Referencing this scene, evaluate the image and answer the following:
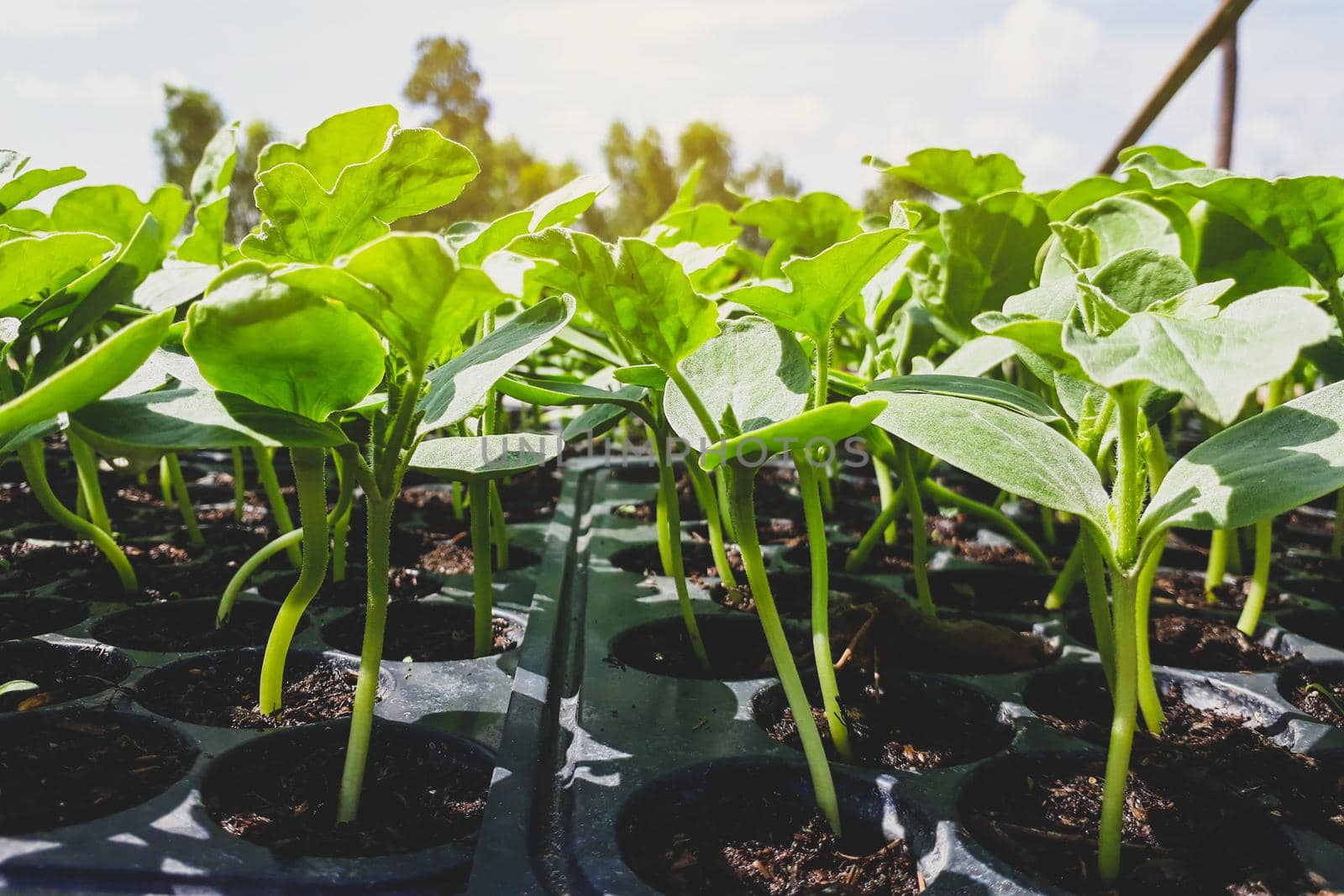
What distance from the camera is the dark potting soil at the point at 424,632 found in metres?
0.86

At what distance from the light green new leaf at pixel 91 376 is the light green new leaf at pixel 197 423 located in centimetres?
4

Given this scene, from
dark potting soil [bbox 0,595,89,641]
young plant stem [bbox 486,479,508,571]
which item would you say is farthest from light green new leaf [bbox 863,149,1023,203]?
dark potting soil [bbox 0,595,89,641]

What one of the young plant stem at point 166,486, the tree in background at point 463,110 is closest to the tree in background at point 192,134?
the tree in background at point 463,110

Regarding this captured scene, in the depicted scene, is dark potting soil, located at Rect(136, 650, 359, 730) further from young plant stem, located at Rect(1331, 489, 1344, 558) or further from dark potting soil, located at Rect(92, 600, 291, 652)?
young plant stem, located at Rect(1331, 489, 1344, 558)

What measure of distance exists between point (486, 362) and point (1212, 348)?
0.34 meters

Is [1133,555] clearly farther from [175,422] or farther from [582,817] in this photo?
[175,422]

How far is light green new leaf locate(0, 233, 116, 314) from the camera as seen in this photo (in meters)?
0.48

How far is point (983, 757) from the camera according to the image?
2.11 ft

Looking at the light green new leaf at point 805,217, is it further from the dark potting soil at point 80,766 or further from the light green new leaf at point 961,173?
the dark potting soil at point 80,766

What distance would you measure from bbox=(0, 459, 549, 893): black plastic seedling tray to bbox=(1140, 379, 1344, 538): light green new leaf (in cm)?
42

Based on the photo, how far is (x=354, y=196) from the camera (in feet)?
1.80

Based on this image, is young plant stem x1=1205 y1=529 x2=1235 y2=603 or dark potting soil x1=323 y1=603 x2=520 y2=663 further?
young plant stem x1=1205 y1=529 x2=1235 y2=603

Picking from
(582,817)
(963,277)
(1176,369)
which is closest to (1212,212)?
(963,277)

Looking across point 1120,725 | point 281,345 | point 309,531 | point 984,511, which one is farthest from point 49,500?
point 984,511
